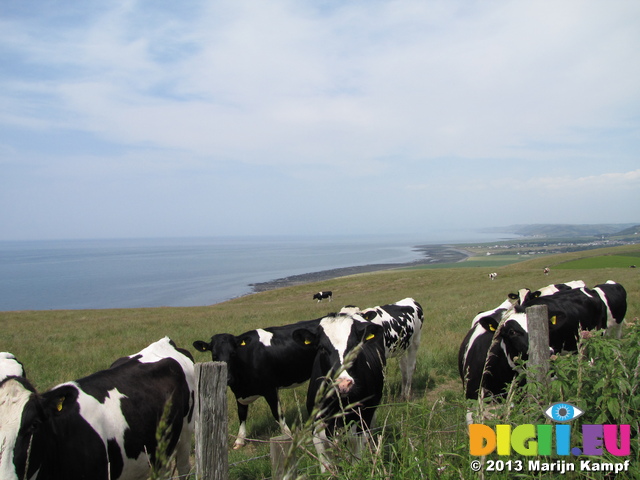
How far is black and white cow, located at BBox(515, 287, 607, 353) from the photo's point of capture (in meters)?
8.43

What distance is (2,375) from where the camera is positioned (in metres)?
5.60

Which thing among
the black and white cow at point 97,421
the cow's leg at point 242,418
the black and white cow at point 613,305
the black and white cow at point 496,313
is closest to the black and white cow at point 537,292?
the black and white cow at point 613,305

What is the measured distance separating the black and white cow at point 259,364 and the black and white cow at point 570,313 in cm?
417

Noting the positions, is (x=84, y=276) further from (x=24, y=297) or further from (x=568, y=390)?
(x=568, y=390)

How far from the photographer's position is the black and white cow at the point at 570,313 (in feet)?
27.7

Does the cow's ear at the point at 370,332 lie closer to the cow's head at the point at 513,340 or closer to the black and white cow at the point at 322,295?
the cow's head at the point at 513,340

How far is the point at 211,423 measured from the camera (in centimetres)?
317

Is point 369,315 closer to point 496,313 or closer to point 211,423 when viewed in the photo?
point 496,313

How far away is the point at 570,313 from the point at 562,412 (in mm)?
6816

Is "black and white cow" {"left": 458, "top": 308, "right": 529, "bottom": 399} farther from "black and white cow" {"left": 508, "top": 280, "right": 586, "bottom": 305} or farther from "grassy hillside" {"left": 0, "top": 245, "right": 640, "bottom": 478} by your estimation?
"black and white cow" {"left": 508, "top": 280, "right": 586, "bottom": 305}

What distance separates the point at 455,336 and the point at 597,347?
34.4 ft

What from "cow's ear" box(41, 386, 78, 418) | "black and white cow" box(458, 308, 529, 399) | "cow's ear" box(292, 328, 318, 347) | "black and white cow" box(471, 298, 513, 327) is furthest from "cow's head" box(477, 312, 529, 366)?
"cow's ear" box(41, 386, 78, 418)

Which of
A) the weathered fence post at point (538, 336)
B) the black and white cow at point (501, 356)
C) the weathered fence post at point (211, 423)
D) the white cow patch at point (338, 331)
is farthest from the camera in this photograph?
the black and white cow at point (501, 356)

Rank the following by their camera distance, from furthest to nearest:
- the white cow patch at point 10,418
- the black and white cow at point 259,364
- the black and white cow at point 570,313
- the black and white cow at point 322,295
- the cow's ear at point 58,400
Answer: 1. the black and white cow at point 322,295
2. the black and white cow at point 570,313
3. the black and white cow at point 259,364
4. the cow's ear at point 58,400
5. the white cow patch at point 10,418
